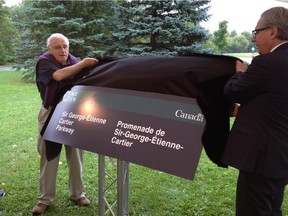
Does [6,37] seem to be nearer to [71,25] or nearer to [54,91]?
[71,25]

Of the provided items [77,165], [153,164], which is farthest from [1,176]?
[153,164]

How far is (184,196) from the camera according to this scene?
12.8ft

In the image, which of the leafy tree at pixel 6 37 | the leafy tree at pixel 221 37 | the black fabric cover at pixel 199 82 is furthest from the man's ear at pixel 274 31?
the leafy tree at pixel 6 37

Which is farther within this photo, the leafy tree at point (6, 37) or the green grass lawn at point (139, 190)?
the leafy tree at point (6, 37)

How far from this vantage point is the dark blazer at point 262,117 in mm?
1854

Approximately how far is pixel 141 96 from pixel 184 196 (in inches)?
83.9

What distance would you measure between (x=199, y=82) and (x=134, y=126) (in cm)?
49

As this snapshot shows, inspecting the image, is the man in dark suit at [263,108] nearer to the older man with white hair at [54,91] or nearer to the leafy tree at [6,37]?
the older man with white hair at [54,91]

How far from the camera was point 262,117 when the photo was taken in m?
1.91

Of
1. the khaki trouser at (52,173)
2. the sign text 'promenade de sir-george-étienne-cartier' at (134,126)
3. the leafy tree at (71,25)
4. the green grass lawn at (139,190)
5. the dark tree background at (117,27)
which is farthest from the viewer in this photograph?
the leafy tree at (71,25)

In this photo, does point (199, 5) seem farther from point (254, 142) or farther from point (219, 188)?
point (254, 142)

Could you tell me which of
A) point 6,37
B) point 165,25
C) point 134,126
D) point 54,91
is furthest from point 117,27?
point 6,37

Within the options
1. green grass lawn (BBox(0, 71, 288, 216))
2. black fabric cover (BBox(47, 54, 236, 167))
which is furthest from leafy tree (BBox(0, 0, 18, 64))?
black fabric cover (BBox(47, 54, 236, 167))

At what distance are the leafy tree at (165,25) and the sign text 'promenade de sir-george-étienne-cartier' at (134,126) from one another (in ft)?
29.3
